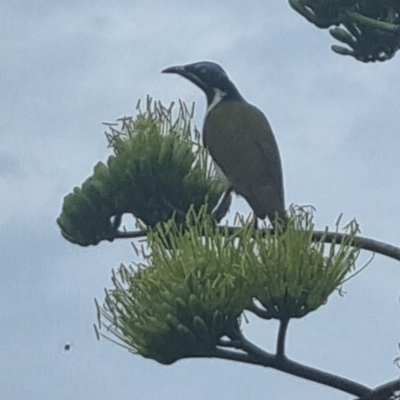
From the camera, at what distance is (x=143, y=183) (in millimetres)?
2916

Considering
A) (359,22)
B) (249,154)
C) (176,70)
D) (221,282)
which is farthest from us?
(176,70)

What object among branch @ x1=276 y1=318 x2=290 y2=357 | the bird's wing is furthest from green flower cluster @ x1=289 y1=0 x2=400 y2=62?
branch @ x1=276 y1=318 x2=290 y2=357

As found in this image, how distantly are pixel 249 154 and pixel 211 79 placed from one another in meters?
0.53

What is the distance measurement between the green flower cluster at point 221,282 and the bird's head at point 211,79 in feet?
3.88

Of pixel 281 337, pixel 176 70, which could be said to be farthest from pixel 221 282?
pixel 176 70

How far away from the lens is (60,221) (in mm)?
3031

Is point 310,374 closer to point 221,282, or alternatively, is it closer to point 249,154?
point 221,282

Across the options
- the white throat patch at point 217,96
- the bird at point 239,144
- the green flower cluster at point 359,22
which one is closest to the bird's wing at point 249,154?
the bird at point 239,144

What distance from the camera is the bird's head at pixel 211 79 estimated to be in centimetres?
354

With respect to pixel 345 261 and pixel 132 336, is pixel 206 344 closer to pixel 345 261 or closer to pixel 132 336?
pixel 132 336

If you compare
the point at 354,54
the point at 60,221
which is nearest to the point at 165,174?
the point at 60,221

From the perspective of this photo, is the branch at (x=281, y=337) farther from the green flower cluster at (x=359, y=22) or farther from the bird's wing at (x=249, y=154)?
the green flower cluster at (x=359, y=22)

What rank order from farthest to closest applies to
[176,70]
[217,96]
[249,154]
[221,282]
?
[217,96], [176,70], [249,154], [221,282]

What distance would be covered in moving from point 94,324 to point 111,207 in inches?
22.4
